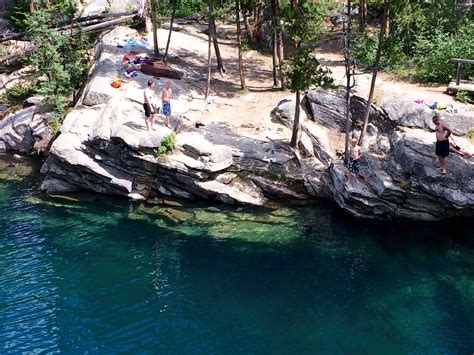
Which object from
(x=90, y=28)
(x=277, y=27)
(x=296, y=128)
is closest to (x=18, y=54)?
(x=90, y=28)

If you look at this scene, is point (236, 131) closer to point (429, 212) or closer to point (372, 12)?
point (429, 212)

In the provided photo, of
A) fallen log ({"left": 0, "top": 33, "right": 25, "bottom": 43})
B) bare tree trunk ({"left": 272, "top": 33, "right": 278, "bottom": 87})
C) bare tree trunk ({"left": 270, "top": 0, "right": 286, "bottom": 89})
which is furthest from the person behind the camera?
fallen log ({"left": 0, "top": 33, "right": 25, "bottom": 43})

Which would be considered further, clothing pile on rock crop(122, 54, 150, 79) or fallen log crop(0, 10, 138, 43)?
fallen log crop(0, 10, 138, 43)

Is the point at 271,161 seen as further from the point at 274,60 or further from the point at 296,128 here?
the point at 274,60

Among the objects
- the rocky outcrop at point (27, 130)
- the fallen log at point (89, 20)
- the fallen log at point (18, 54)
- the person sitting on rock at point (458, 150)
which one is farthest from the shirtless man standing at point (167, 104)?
the fallen log at point (89, 20)

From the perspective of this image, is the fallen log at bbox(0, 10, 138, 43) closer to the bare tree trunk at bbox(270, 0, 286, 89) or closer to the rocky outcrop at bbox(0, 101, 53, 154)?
the rocky outcrop at bbox(0, 101, 53, 154)

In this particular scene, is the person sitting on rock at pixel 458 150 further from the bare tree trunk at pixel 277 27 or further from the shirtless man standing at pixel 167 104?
the shirtless man standing at pixel 167 104

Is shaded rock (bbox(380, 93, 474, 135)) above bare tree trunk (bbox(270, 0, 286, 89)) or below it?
below

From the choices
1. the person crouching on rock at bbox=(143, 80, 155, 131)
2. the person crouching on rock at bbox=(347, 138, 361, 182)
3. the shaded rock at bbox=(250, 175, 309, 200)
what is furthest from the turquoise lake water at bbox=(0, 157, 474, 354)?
the person crouching on rock at bbox=(143, 80, 155, 131)
